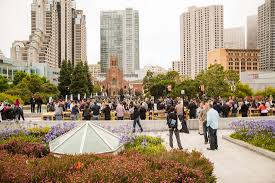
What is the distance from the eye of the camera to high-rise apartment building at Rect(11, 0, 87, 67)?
143750 millimetres

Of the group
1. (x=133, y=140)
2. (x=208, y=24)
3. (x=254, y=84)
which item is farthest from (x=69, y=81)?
(x=208, y=24)

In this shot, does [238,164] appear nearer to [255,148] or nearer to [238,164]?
[238,164]

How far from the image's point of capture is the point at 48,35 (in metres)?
147

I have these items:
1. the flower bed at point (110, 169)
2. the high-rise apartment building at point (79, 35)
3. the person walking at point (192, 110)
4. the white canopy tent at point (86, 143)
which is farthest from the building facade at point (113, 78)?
the flower bed at point (110, 169)

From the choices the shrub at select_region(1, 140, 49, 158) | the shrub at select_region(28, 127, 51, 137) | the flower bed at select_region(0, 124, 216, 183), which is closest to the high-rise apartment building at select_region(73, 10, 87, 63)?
the shrub at select_region(28, 127, 51, 137)

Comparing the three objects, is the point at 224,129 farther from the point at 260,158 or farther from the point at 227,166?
the point at 227,166

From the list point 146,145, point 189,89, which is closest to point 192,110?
point 146,145

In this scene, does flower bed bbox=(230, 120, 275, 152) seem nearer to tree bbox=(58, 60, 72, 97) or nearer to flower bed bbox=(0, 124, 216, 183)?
flower bed bbox=(0, 124, 216, 183)

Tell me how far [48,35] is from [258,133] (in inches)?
5461

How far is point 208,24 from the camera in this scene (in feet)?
647

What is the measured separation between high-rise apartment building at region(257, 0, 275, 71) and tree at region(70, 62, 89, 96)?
348ft

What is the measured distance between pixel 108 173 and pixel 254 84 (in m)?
99.4

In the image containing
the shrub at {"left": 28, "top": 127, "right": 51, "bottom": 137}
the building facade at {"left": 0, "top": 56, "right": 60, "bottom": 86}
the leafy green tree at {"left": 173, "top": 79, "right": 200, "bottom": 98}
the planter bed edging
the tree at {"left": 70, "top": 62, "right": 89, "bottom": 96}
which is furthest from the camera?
the building facade at {"left": 0, "top": 56, "right": 60, "bottom": 86}

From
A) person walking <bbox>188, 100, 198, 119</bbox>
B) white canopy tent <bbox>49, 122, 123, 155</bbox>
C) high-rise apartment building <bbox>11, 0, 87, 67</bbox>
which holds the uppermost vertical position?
high-rise apartment building <bbox>11, 0, 87, 67</bbox>
